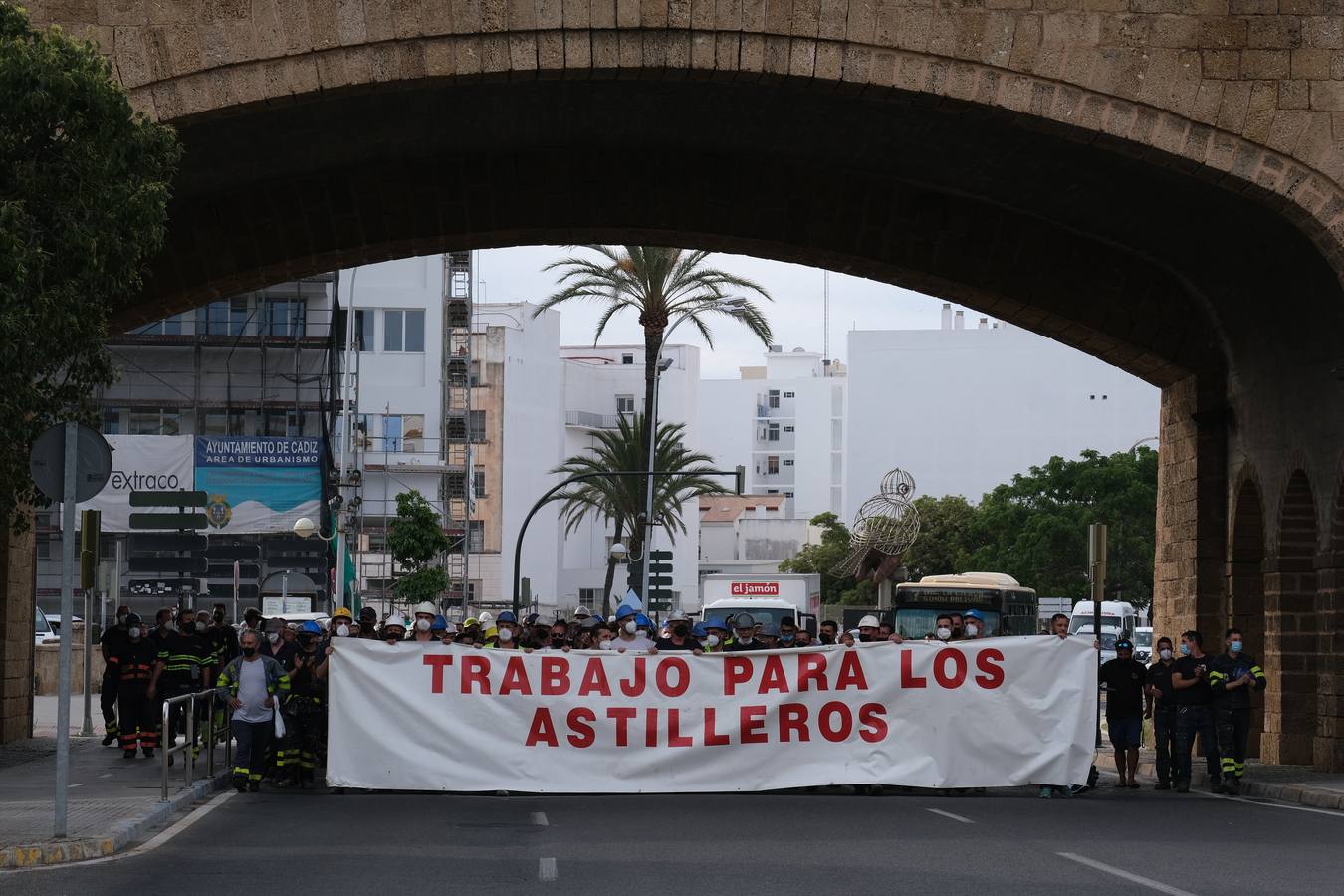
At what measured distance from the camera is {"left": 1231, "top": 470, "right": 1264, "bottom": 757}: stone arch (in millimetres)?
26391

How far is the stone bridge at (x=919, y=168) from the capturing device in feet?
62.3

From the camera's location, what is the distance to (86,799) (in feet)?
54.5

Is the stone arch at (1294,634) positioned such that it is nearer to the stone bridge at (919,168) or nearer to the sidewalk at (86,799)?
the stone bridge at (919,168)

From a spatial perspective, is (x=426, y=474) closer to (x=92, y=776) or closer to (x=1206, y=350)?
(x=1206, y=350)

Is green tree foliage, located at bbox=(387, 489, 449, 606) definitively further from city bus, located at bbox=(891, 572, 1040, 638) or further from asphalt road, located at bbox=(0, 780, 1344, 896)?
asphalt road, located at bbox=(0, 780, 1344, 896)

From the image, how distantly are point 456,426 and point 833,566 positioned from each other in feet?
70.0

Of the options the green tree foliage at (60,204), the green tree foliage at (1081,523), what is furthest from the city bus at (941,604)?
the green tree foliage at (1081,523)

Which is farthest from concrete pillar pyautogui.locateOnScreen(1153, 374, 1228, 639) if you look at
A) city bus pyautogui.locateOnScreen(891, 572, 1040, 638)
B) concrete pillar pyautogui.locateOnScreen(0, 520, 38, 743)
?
concrete pillar pyautogui.locateOnScreen(0, 520, 38, 743)

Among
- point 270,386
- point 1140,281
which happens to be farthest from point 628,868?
point 270,386

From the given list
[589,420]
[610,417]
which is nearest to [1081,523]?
[589,420]

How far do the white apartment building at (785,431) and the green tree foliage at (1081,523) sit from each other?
55.2m

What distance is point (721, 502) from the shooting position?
12862cm

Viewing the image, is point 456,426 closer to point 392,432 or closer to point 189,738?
point 392,432

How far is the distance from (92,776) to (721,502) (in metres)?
109
